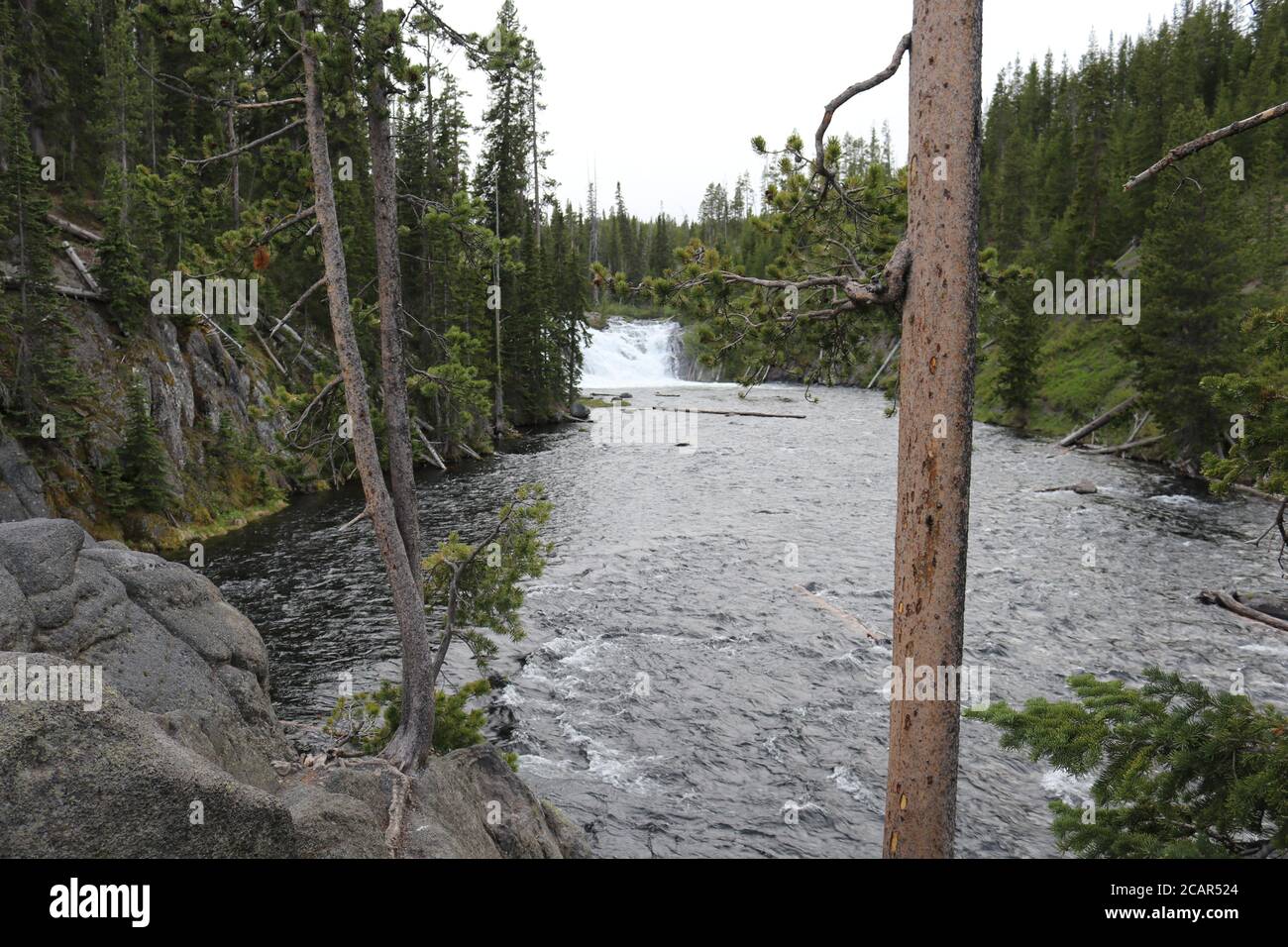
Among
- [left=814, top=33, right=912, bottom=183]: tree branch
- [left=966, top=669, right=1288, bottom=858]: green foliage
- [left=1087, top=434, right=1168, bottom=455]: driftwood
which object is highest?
[left=814, top=33, right=912, bottom=183]: tree branch

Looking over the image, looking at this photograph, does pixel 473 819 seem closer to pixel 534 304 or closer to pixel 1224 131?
pixel 1224 131

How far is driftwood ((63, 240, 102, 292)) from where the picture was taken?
2270cm

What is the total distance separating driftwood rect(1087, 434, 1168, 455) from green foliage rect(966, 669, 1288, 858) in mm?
32389

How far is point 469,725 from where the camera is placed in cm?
970

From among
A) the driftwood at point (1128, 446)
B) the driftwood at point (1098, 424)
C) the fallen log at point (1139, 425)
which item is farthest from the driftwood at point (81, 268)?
the fallen log at point (1139, 425)

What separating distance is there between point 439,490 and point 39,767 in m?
24.6

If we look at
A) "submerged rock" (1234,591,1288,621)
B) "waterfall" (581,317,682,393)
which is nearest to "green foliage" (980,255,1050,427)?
"submerged rock" (1234,591,1288,621)

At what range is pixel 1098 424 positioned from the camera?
36719 millimetres

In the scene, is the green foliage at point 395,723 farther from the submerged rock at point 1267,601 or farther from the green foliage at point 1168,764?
the submerged rock at point 1267,601

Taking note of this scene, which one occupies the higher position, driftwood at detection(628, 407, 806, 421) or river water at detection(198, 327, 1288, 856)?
driftwood at detection(628, 407, 806, 421)

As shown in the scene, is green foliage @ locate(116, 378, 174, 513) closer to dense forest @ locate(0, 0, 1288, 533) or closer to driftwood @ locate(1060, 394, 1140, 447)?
dense forest @ locate(0, 0, 1288, 533)

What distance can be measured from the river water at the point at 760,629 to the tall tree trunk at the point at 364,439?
2.67m
